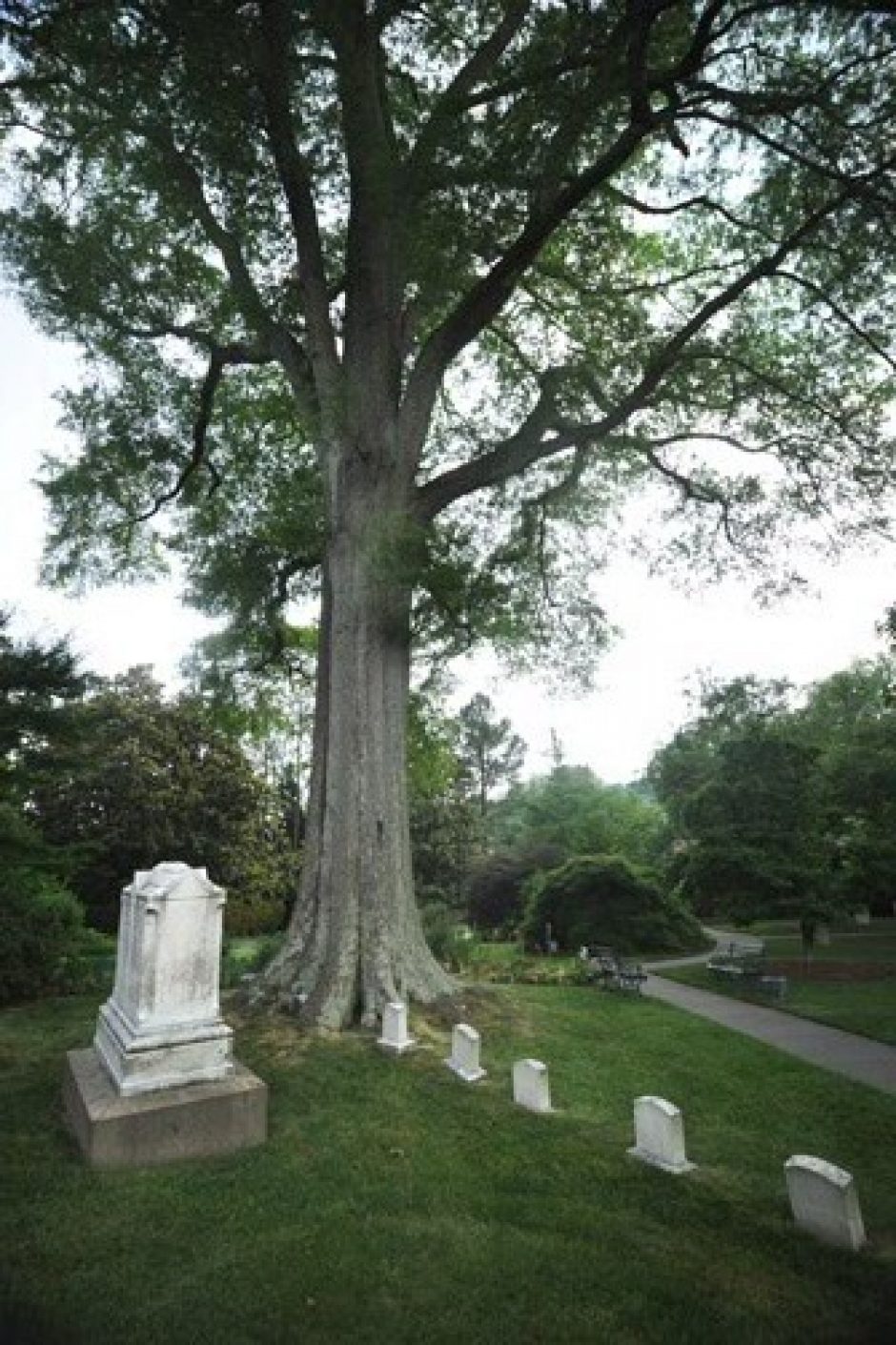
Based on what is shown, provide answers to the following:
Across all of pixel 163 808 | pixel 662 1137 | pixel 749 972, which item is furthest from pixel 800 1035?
pixel 163 808

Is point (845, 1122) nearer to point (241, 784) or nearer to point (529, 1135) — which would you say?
point (529, 1135)

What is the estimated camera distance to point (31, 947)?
1227cm

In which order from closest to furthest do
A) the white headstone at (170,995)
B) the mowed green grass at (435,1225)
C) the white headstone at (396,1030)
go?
the mowed green grass at (435,1225), the white headstone at (170,995), the white headstone at (396,1030)

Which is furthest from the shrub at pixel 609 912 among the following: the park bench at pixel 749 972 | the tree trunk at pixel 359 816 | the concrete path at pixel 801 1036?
the tree trunk at pixel 359 816

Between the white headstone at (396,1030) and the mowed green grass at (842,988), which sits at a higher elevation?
the white headstone at (396,1030)

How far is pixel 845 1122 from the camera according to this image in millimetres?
7789

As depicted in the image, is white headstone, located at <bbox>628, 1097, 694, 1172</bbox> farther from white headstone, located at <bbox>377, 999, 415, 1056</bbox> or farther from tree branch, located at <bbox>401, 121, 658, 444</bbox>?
tree branch, located at <bbox>401, 121, 658, 444</bbox>

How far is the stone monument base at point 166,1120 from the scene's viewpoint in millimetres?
5625

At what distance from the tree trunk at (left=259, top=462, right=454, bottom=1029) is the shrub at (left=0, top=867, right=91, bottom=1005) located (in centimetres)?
456

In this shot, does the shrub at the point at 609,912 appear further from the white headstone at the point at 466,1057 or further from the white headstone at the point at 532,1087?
the white headstone at the point at 532,1087

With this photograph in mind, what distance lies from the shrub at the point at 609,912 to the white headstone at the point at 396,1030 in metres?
15.0

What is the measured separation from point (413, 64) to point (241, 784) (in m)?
21.8

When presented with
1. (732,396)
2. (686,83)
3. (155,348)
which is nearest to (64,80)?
(155,348)

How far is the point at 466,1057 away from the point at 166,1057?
3.37 m
